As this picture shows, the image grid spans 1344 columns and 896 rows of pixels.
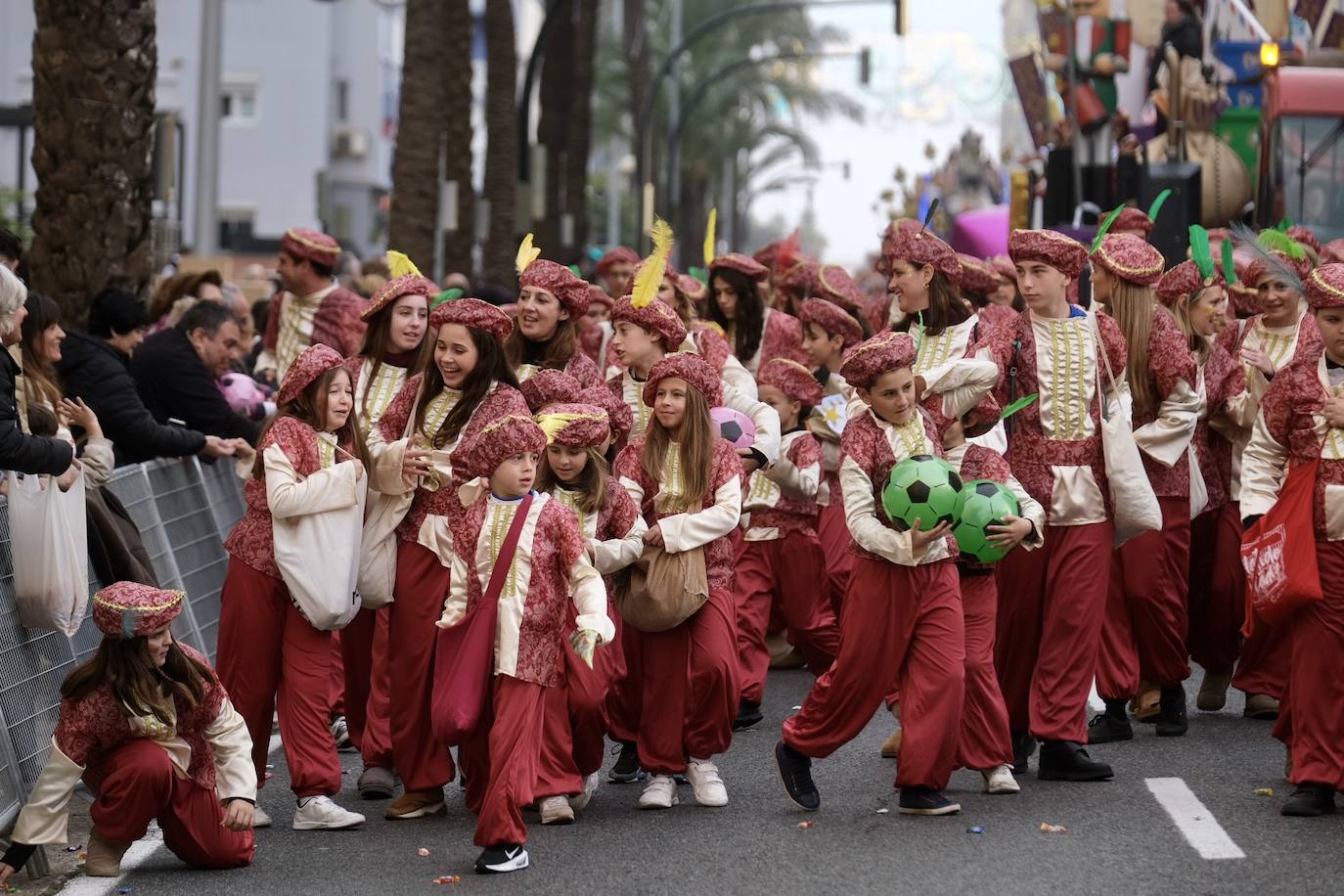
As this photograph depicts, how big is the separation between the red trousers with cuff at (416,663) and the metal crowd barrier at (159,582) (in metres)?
1.30

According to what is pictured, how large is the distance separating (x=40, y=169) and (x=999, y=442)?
6.41 m

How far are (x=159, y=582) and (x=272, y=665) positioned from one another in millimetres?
2385

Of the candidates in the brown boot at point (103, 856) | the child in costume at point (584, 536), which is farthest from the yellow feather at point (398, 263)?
the brown boot at point (103, 856)

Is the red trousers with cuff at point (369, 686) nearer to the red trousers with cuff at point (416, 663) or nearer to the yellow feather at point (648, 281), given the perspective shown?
the red trousers with cuff at point (416, 663)

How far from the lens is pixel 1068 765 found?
8.86 metres

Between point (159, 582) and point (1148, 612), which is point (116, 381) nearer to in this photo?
point (159, 582)

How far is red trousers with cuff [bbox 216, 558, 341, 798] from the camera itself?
830cm

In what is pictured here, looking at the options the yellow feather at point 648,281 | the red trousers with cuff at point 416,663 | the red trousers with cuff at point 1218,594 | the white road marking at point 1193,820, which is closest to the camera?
the white road marking at point 1193,820

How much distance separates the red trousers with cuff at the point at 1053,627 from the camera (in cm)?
880

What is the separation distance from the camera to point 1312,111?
59.0ft

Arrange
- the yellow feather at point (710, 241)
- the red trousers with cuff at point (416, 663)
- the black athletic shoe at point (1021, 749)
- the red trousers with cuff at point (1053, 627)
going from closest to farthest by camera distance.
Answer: the red trousers with cuff at point (416, 663)
the red trousers with cuff at point (1053, 627)
the black athletic shoe at point (1021, 749)
the yellow feather at point (710, 241)

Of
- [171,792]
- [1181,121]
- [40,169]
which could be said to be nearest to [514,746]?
[171,792]

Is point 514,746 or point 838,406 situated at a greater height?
point 838,406

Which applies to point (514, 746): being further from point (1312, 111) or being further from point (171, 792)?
point (1312, 111)
